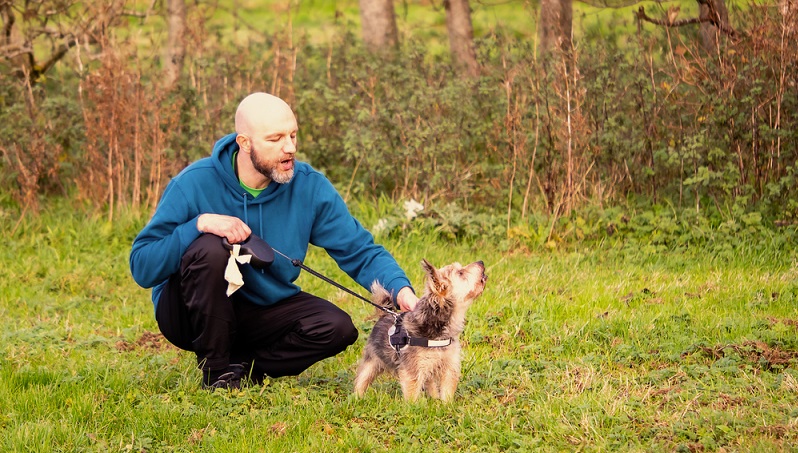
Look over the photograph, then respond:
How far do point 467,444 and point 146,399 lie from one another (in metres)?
1.92

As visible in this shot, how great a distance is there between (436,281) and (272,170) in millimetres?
1235

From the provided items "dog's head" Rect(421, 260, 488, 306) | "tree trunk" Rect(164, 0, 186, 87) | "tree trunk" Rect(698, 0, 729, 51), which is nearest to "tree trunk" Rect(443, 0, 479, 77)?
"tree trunk" Rect(164, 0, 186, 87)

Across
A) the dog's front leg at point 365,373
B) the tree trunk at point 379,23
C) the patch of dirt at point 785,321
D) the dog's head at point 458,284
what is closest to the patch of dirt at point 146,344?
the dog's front leg at point 365,373

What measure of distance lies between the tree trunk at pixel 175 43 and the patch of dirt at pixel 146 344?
462cm

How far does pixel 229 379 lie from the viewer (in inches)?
224

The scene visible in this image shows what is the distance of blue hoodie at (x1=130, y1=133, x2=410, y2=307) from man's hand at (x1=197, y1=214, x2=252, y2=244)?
9cm

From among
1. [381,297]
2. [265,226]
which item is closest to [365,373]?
[381,297]

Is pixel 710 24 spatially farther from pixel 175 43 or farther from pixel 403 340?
pixel 175 43

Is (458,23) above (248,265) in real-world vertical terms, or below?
above

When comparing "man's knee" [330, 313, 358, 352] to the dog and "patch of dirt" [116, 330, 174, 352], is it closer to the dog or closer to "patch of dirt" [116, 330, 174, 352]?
the dog

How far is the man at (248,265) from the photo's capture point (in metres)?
5.44

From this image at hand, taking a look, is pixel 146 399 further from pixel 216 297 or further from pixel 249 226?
pixel 249 226

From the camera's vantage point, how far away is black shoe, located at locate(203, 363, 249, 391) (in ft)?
18.5

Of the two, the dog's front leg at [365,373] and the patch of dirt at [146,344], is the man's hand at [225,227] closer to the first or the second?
the dog's front leg at [365,373]
